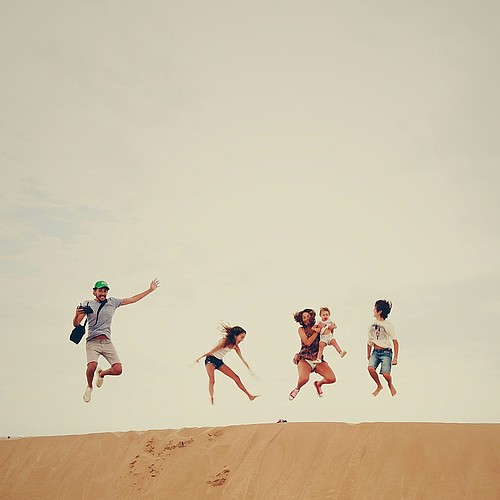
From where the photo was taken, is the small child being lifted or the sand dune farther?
the small child being lifted

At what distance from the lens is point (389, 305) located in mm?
15977

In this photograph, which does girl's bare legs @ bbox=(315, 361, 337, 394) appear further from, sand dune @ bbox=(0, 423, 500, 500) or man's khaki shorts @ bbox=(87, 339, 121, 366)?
man's khaki shorts @ bbox=(87, 339, 121, 366)

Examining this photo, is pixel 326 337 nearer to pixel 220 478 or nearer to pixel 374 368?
pixel 374 368

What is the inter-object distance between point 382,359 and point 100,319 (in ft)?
22.1

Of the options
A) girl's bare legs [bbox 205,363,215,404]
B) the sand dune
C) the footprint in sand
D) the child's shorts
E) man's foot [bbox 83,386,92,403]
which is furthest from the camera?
the child's shorts

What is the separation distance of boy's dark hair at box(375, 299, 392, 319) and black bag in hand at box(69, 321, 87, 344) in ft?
23.0

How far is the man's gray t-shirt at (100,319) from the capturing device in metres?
16.0

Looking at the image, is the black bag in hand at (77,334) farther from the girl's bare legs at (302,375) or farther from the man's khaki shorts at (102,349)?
the girl's bare legs at (302,375)

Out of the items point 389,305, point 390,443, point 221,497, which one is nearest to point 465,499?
point 390,443

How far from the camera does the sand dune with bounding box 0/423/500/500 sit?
12172 millimetres

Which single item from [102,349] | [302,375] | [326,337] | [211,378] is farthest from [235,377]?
[102,349]

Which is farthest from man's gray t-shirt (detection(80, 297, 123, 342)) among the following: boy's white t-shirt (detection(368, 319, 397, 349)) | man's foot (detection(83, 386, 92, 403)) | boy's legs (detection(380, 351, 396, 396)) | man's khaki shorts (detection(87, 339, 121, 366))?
boy's legs (detection(380, 351, 396, 396))

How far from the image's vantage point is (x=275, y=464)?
43.6ft

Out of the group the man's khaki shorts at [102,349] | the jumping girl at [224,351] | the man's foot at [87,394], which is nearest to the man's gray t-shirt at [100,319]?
the man's khaki shorts at [102,349]
